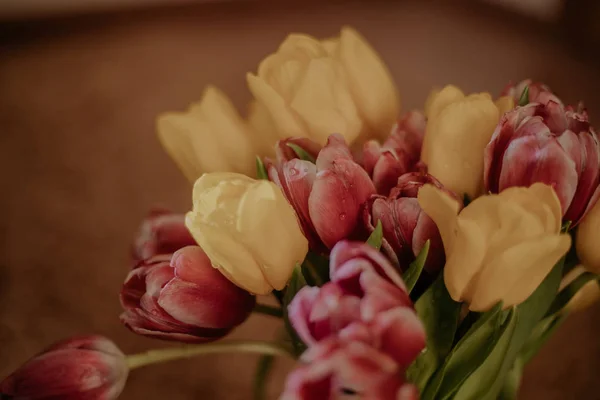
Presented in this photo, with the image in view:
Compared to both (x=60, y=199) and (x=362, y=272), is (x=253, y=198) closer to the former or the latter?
(x=362, y=272)

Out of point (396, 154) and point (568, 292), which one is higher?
point (396, 154)

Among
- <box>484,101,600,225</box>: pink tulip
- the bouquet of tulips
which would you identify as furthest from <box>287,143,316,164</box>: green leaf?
<box>484,101,600,225</box>: pink tulip

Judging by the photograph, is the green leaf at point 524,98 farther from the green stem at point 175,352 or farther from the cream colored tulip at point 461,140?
the green stem at point 175,352

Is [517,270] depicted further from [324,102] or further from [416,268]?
[324,102]

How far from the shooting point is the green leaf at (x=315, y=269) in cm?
40

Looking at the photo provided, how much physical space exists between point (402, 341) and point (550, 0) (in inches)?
58.0

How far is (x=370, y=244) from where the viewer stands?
13.6 inches

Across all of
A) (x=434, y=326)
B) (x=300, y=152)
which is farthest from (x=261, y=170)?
(x=434, y=326)

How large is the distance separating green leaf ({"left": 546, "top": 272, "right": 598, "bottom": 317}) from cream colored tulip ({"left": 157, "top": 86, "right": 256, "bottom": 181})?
0.23 m

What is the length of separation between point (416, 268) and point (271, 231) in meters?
0.08

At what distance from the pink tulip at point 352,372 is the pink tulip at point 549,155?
13cm

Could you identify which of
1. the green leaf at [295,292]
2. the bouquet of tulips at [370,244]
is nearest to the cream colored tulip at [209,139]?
the bouquet of tulips at [370,244]

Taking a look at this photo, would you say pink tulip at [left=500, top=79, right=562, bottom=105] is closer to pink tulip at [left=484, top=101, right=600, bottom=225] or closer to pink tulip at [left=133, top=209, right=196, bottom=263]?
pink tulip at [left=484, top=101, right=600, bottom=225]

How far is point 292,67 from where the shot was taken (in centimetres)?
42
